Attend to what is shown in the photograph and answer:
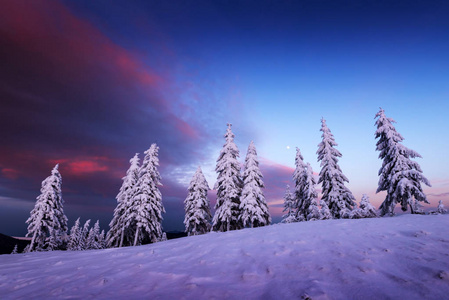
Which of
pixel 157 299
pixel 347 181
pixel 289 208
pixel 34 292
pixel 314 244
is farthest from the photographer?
pixel 289 208

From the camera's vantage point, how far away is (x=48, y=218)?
3012cm

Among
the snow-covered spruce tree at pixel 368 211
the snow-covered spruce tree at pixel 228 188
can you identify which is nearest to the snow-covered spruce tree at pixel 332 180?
the snow-covered spruce tree at pixel 368 211

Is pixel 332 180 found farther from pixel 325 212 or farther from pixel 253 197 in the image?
pixel 253 197

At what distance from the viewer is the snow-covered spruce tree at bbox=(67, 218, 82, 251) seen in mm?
57781

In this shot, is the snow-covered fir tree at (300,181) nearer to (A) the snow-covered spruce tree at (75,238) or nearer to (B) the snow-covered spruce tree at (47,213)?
(B) the snow-covered spruce tree at (47,213)

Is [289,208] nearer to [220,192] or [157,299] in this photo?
[220,192]

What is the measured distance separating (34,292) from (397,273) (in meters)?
7.85

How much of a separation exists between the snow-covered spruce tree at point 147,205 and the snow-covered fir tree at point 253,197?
39.7ft

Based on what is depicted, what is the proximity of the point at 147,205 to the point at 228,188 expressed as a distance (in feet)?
36.1

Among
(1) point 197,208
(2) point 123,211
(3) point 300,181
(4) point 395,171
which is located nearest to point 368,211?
(4) point 395,171

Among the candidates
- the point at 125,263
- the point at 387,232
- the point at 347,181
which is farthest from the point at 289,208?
the point at 125,263

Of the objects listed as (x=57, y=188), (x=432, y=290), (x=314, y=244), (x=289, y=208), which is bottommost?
(x=432, y=290)

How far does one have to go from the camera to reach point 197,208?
30828 millimetres

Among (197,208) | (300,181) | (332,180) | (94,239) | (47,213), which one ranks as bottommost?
(94,239)
